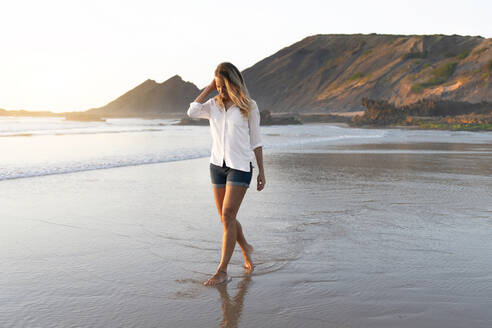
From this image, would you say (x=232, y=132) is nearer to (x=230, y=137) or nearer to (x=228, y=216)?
(x=230, y=137)

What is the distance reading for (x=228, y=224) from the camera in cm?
374

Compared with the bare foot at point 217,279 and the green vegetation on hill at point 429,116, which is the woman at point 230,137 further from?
the green vegetation on hill at point 429,116

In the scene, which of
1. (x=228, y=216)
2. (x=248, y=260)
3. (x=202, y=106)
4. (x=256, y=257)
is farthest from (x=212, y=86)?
(x=256, y=257)

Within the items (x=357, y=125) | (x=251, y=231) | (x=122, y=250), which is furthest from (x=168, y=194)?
(x=357, y=125)

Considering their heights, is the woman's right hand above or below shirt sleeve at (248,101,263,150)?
above

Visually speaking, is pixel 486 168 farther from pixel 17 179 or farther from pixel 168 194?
pixel 17 179

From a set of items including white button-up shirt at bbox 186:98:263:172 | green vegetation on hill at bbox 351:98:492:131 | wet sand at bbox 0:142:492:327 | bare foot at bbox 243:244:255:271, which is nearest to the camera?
wet sand at bbox 0:142:492:327

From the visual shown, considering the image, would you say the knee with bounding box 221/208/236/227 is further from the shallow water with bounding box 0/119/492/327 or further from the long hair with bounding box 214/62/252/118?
the long hair with bounding box 214/62/252/118

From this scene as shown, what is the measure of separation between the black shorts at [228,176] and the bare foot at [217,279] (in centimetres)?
67

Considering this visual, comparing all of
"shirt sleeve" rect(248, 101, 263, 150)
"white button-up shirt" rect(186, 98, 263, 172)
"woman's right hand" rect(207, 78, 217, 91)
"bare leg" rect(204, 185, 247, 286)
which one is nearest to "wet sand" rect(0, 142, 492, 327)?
"bare leg" rect(204, 185, 247, 286)

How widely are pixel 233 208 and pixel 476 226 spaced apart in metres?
3.19

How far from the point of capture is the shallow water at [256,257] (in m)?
3.04

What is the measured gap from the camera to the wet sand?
9.98ft

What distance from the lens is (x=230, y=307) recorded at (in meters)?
3.18
